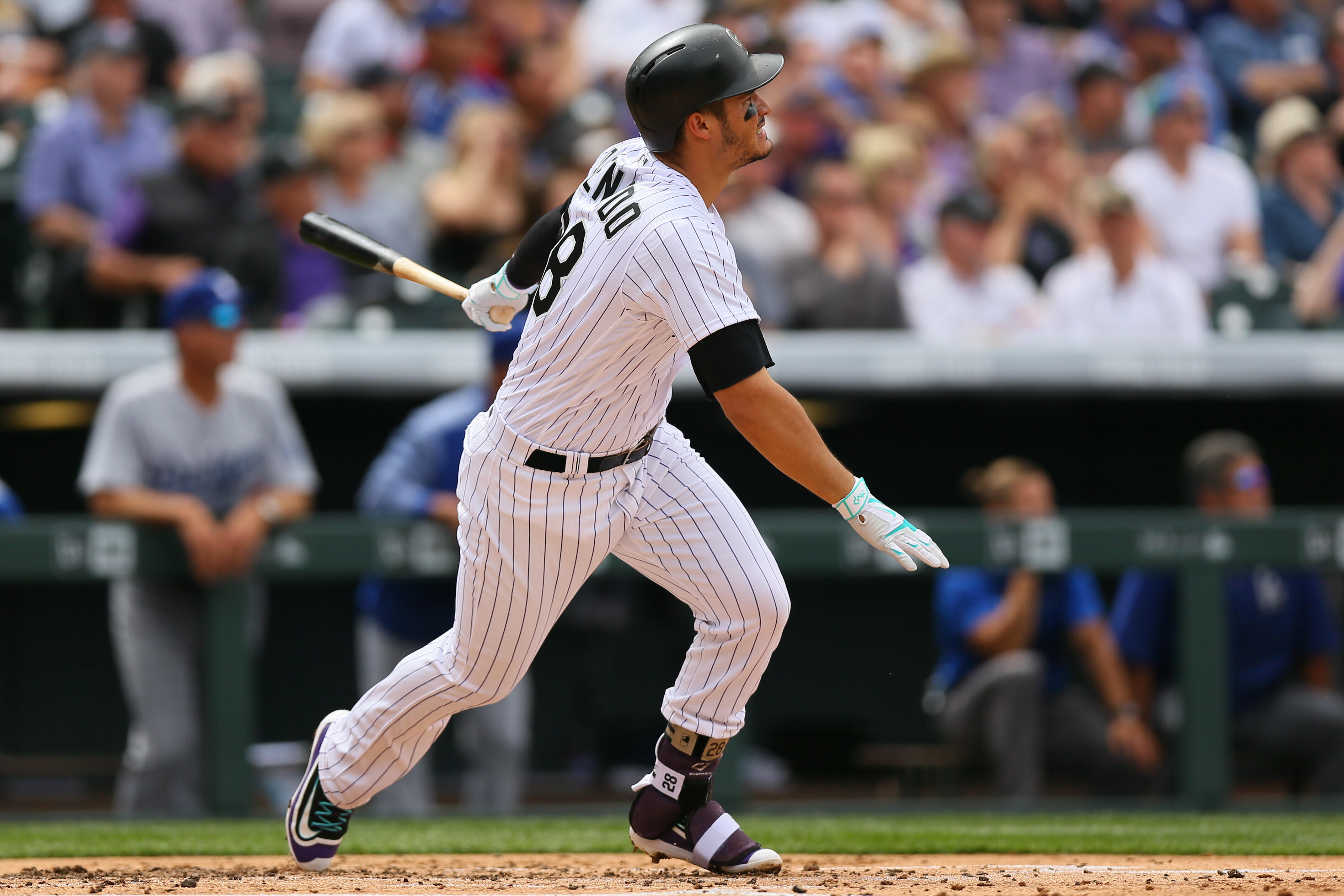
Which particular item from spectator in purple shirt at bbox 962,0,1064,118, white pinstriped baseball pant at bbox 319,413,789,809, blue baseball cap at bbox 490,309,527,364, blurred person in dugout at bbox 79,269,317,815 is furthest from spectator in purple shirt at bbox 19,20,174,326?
spectator in purple shirt at bbox 962,0,1064,118

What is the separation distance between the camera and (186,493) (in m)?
5.18

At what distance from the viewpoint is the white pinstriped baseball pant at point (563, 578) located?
315 centimetres

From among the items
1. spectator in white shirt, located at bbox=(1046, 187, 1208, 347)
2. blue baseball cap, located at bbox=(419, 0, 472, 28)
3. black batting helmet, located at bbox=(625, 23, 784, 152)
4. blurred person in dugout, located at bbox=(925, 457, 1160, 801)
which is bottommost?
blurred person in dugout, located at bbox=(925, 457, 1160, 801)

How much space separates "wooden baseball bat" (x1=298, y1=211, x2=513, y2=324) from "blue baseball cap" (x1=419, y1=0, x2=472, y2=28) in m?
3.78

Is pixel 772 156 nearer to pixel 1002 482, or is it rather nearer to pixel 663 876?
pixel 1002 482

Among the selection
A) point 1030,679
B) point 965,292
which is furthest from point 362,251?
point 965,292

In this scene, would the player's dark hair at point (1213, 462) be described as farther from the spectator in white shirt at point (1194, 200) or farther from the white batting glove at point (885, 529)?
the white batting glove at point (885, 529)

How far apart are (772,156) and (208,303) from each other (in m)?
2.94

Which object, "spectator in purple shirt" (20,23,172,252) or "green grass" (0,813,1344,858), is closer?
"green grass" (0,813,1344,858)

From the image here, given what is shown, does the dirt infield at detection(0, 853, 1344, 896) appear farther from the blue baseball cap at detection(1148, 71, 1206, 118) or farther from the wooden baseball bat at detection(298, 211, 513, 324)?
the blue baseball cap at detection(1148, 71, 1206, 118)

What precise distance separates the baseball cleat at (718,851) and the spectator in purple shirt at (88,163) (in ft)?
11.8

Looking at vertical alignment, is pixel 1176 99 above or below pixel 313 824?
above

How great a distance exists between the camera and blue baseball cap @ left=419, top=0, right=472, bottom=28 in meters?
7.39

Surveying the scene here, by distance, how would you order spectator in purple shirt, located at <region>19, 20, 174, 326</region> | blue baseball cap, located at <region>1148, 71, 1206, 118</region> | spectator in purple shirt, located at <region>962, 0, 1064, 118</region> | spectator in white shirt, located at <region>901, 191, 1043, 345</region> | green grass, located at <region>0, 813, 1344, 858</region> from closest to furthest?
green grass, located at <region>0, 813, 1344, 858</region>
spectator in purple shirt, located at <region>19, 20, 174, 326</region>
spectator in white shirt, located at <region>901, 191, 1043, 345</region>
blue baseball cap, located at <region>1148, 71, 1206, 118</region>
spectator in purple shirt, located at <region>962, 0, 1064, 118</region>
